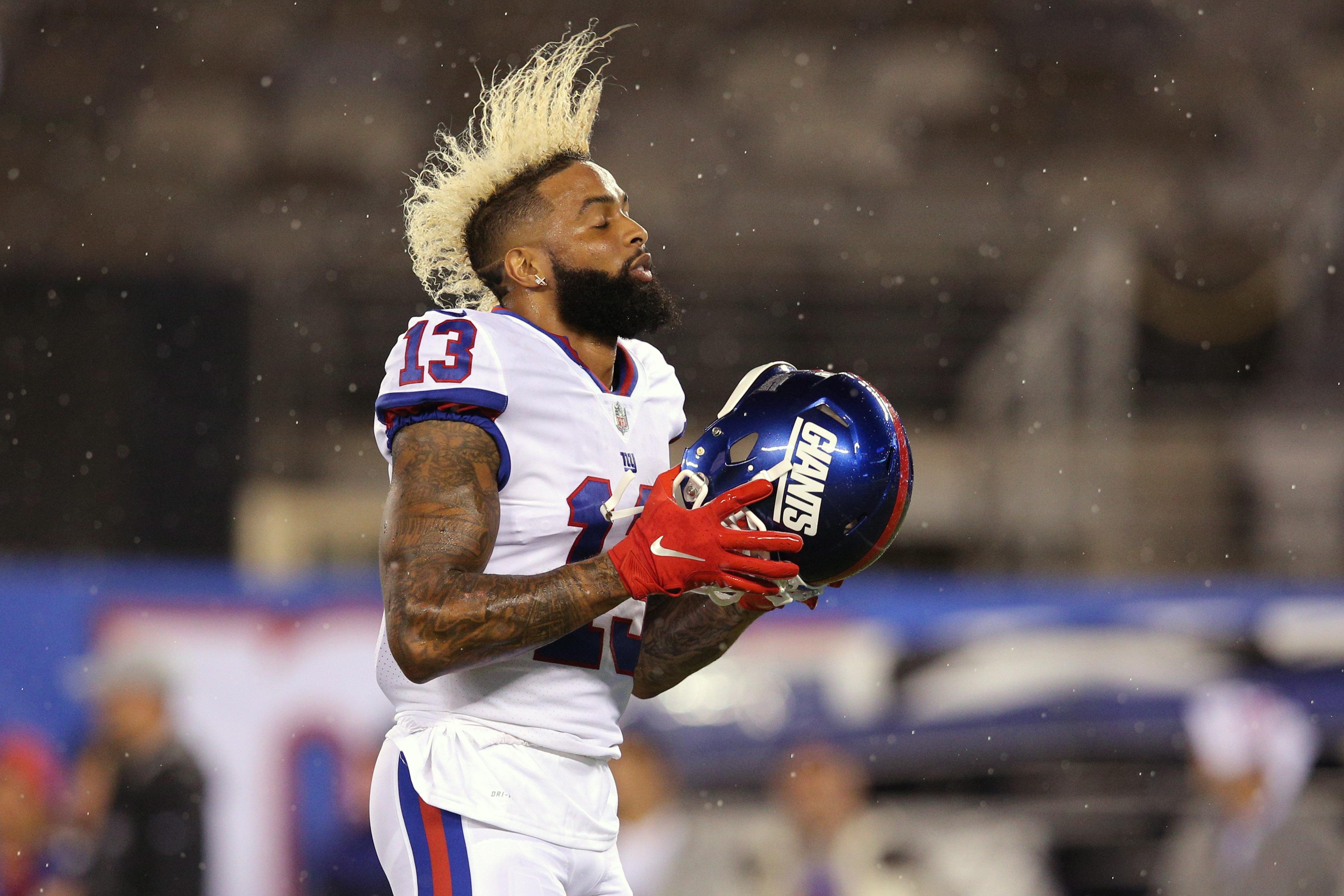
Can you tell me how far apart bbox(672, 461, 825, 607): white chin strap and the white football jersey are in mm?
182

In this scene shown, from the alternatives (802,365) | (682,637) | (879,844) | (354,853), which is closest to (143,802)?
(354,853)

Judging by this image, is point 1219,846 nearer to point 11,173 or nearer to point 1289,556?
point 1289,556

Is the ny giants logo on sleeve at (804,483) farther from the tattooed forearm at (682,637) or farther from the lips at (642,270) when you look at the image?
the lips at (642,270)

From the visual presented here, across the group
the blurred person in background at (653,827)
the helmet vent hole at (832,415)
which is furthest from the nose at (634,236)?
the blurred person in background at (653,827)

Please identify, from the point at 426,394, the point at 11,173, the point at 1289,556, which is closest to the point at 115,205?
the point at 11,173

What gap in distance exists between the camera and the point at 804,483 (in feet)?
7.49

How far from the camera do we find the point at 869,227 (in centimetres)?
929

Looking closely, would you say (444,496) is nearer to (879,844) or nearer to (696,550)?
(696,550)

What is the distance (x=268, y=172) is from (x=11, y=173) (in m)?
1.51

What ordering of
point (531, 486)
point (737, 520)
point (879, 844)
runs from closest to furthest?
point (737, 520) → point (531, 486) → point (879, 844)

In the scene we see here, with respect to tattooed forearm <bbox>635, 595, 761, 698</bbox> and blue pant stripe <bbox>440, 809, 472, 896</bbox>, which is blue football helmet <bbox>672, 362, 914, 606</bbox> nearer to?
tattooed forearm <bbox>635, 595, 761, 698</bbox>

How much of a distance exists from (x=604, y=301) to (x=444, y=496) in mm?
540

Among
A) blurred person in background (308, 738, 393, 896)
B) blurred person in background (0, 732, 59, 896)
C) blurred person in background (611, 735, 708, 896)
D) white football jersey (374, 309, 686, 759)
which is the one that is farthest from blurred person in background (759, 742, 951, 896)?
white football jersey (374, 309, 686, 759)

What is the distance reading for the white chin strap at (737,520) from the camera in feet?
7.31
